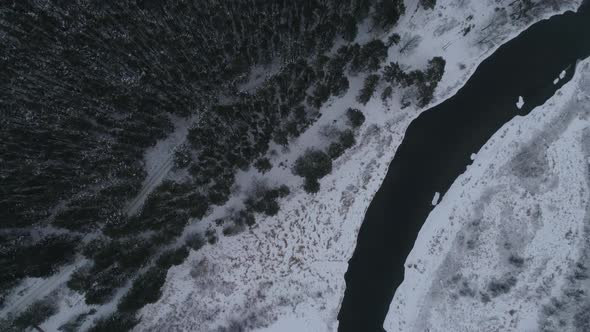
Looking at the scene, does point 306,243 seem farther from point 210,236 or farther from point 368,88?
point 368,88

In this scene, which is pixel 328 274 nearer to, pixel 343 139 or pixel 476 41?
pixel 343 139

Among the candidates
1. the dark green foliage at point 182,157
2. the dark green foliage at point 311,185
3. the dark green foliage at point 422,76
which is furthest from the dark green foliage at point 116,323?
the dark green foliage at point 422,76

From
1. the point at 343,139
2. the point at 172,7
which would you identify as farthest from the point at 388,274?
the point at 172,7

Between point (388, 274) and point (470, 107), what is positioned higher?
point (470, 107)

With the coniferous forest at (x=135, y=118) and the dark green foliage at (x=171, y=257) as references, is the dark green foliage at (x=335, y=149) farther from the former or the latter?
the dark green foliage at (x=171, y=257)

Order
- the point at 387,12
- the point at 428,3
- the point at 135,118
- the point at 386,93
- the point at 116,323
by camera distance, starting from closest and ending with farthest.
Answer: the point at 116,323 < the point at 135,118 < the point at 387,12 < the point at 386,93 < the point at 428,3

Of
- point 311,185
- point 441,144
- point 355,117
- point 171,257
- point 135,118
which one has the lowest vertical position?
point 441,144

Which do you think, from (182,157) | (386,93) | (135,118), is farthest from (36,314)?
(386,93)
